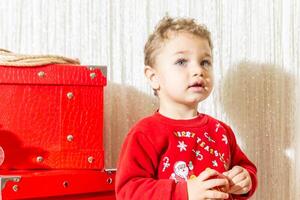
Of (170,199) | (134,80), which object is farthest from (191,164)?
(134,80)

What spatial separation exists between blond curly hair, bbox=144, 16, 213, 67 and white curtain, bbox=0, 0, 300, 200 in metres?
0.39

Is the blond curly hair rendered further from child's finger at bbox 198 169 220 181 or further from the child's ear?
child's finger at bbox 198 169 220 181

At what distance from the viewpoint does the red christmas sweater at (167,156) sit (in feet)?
3.48

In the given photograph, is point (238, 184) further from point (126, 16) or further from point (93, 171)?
point (126, 16)

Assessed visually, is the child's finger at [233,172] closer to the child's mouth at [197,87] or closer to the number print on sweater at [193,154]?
the number print on sweater at [193,154]

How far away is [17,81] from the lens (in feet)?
4.20

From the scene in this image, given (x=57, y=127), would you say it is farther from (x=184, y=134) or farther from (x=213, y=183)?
(x=213, y=183)

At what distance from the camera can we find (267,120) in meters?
1.59

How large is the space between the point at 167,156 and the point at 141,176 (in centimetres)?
8

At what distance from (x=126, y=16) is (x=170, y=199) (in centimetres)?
74

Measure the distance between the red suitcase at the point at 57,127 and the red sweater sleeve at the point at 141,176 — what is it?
211mm

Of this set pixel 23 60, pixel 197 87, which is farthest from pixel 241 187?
pixel 23 60

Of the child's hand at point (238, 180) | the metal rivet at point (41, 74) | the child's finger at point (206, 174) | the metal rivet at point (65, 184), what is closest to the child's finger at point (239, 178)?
the child's hand at point (238, 180)

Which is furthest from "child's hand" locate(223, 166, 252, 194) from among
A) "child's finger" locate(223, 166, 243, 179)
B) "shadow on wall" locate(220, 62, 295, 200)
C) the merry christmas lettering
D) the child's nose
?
"shadow on wall" locate(220, 62, 295, 200)
